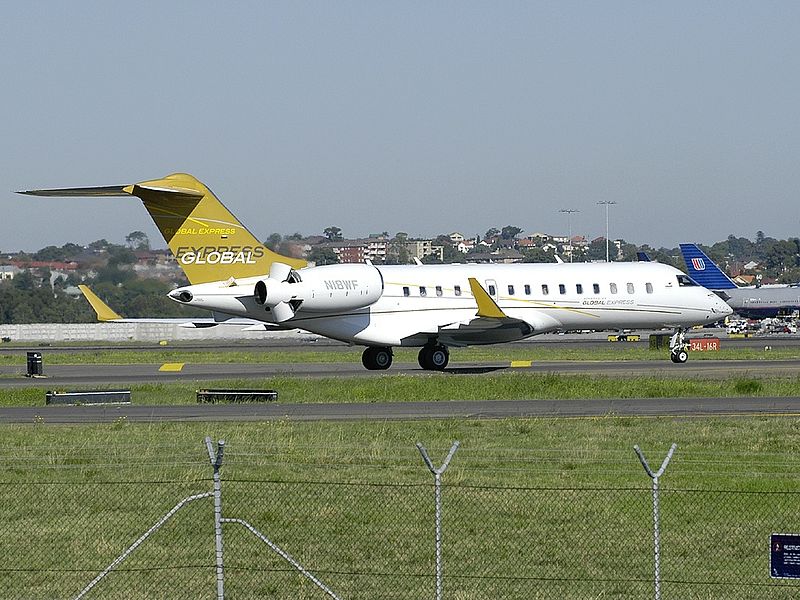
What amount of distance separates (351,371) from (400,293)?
164 inches

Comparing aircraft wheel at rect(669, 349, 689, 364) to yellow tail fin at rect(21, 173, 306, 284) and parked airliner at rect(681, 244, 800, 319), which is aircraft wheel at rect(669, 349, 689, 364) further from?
parked airliner at rect(681, 244, 800, 319)

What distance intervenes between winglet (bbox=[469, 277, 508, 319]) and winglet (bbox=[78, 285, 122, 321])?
19.2 m

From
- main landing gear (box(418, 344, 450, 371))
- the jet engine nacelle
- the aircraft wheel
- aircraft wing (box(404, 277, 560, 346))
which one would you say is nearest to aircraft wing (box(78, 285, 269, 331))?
the jet engine nacelle

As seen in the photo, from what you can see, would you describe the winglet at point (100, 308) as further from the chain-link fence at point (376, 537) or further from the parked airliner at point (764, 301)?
the parked airliner at point (764, 301)

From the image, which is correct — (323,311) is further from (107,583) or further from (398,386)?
(107,583)

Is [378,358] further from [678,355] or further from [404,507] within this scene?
Result: [404,507]

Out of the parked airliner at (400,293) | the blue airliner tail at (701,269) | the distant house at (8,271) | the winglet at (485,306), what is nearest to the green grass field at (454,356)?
the parked airliner at (400,293)

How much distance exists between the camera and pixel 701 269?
362ft

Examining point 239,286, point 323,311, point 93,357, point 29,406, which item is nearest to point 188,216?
point 239,286

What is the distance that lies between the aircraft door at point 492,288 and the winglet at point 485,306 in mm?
1390

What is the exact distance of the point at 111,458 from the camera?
21.7 m

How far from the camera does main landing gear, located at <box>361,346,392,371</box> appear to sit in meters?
44.2

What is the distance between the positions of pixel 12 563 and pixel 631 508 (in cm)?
827

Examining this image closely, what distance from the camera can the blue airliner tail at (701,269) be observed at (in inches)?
4281
